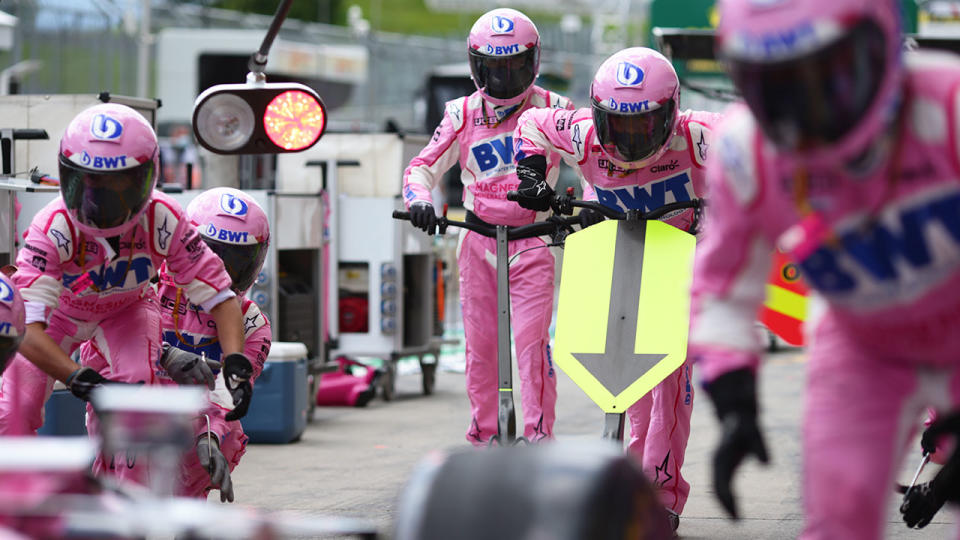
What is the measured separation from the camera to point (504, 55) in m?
7.50

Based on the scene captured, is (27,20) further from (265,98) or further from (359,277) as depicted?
(265,98)

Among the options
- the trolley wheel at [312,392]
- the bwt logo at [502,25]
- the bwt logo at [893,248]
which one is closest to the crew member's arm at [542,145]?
the bwt logo at [502,25]

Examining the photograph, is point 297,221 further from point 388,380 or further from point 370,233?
point 388,380

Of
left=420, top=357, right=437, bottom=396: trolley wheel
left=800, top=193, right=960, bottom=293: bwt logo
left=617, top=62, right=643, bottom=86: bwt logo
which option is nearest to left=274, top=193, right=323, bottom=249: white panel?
left=420, top=357, right=437, bottom=396: trolley wheel

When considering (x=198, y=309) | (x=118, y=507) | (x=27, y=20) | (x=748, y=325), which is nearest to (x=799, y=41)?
(x=748, y=325)

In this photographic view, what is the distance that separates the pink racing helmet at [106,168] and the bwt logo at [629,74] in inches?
72.6

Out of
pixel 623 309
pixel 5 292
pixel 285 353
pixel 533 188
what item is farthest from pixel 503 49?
pixel 5 292

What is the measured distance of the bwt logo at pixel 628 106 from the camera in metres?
6.14

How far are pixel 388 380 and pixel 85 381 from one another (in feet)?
21.6

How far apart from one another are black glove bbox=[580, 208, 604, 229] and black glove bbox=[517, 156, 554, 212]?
18cm

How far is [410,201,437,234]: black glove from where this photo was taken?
6734 millimetres

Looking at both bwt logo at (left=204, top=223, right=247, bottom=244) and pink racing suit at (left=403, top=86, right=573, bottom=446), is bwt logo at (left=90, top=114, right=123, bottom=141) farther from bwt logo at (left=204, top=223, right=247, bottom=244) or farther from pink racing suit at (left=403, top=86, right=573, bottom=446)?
pink racing suit at (left=403, top=86, right=573, bottom=446)

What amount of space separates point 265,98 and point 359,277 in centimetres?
435

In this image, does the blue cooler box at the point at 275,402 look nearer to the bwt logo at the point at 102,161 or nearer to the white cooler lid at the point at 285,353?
the white cooler lid at the point at 285,353
